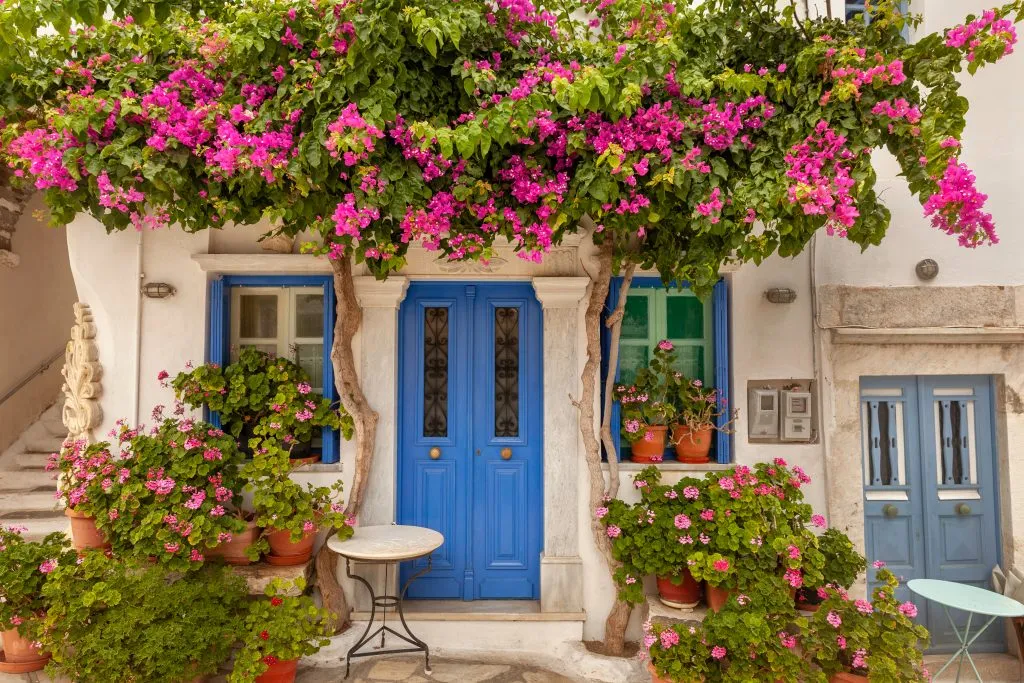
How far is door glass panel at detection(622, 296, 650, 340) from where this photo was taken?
5.17m

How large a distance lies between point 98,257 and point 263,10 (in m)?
2.42

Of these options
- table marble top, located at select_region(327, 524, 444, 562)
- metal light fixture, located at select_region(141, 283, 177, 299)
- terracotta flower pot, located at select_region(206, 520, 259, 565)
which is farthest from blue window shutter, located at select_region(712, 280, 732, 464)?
metal light fixture, located at select_region(141, 283, 177, 299)

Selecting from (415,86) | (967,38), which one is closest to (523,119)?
(415,86)

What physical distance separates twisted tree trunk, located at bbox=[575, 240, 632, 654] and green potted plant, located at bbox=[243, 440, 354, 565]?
1.75m

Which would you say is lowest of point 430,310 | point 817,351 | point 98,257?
point 817,351

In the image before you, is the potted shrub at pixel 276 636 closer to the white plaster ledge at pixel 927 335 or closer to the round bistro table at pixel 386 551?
the round bistro table at pixel 386 551

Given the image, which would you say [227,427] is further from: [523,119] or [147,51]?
[523,119]

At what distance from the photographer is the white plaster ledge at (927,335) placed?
→ 4.88 m

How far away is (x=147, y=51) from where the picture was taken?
12.6 feet

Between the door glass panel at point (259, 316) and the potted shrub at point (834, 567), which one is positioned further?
the door glass panel at point (259, 316)

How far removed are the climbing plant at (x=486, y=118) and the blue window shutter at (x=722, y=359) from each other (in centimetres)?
107

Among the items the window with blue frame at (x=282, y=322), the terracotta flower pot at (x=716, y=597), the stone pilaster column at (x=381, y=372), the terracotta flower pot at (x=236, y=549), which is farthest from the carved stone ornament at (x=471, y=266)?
the terracotta flower pot at (x=716, y=597)

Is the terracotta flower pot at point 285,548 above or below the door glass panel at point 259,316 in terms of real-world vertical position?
below

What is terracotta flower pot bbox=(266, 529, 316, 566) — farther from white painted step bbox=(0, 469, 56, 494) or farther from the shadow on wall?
the shadow on wall
